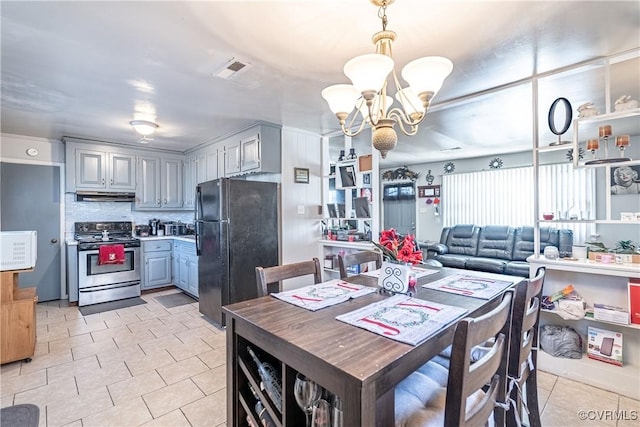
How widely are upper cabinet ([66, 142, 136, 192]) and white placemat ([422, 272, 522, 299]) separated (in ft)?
16.0

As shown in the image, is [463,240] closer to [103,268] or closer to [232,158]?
[232,158]

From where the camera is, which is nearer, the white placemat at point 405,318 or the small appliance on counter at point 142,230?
the white placemat at point 405,318

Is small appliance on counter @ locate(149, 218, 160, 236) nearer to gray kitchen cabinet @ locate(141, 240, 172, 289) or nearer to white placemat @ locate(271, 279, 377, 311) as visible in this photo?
gray kitchen cabinet @ locate(141, 240, 172, 289)

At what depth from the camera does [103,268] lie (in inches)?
168

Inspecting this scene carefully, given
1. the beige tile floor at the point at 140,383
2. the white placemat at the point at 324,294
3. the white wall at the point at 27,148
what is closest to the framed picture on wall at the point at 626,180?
the beige tile floor at the point at 140,383

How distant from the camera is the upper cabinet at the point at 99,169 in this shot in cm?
432

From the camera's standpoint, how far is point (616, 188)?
4594 millimetres

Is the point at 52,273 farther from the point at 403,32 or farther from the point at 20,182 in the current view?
the point at 403,32

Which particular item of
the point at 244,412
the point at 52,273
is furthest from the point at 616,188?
the point at 52,273

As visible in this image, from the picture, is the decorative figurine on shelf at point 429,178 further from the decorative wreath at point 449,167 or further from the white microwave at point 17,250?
the white microwave at point 17,250

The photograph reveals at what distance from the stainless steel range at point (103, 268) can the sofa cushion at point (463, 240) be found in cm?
554

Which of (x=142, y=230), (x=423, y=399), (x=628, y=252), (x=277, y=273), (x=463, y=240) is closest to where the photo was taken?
(x=423, y=399)

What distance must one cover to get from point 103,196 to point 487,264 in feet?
20.4

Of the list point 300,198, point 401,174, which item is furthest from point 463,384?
point 401,174
